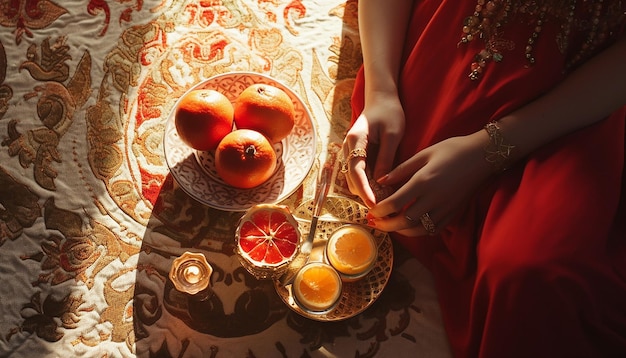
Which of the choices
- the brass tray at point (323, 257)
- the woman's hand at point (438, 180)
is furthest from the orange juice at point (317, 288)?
the woman's hand at point (438, 180)

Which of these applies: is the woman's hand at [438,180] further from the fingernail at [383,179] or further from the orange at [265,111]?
the orange at [265,111]

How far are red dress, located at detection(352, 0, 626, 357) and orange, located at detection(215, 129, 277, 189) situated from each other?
0.25 meters

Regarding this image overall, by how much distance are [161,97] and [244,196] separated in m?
0.32

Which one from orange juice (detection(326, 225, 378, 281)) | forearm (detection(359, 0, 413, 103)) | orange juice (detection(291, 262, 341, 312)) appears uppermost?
forearm (detection(359, 0, 413, 103))

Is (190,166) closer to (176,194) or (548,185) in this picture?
(176,194)

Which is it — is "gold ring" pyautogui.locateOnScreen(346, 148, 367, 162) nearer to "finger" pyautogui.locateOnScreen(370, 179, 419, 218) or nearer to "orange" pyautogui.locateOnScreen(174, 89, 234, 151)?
"finger" pyautogui.locateOnScreen(370, 179, 419, 218)

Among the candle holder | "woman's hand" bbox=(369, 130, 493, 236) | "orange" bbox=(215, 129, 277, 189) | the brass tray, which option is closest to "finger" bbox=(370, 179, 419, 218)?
"woman's hand" bbox=(369, 130, 493, 236)

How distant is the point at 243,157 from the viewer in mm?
868

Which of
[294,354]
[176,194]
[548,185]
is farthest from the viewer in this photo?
[176,194]

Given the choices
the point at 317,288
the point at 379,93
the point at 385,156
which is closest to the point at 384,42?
the point at 379,93

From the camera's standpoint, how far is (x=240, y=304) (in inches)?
37.2

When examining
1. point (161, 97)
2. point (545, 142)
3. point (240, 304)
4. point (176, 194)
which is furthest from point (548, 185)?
point (161, 97)

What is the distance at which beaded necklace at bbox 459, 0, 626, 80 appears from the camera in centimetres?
75

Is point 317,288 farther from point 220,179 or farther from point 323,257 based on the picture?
point 220,179
